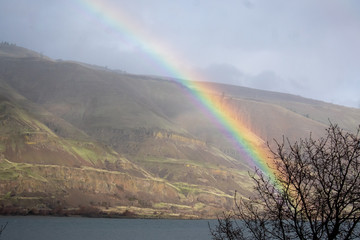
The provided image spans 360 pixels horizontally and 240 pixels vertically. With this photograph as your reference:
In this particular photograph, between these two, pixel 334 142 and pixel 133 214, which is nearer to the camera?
pixel 334 142

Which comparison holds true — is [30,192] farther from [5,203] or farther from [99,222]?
[99,222]

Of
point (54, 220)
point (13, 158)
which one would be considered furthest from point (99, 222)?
point (13, 158)

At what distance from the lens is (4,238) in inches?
4001

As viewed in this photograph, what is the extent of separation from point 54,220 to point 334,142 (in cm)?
15761

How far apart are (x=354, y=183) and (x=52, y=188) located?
179739mm

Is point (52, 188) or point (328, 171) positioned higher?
point (328, 171)

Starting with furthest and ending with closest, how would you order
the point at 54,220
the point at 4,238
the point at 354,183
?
the point at 54,220 < the point at 4,238 < the point at 354,183

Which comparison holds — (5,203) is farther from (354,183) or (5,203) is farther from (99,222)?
(354,183)

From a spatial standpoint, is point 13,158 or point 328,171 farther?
point 13,158

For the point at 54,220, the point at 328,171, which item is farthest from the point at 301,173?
the point at 54,220

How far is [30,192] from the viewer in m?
174

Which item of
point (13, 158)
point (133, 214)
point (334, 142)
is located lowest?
point (133, 214)

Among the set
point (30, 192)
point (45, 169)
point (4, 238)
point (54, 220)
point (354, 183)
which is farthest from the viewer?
point (45, 169)

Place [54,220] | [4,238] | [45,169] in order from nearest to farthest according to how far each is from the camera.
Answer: [4,238] → [54,220] → [45,169]
